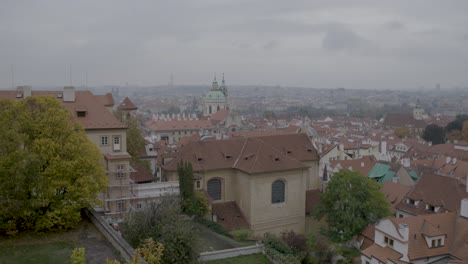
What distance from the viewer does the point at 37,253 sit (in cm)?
2225

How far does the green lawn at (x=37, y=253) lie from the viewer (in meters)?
21.4

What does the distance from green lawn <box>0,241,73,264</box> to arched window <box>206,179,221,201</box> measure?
21221 mm

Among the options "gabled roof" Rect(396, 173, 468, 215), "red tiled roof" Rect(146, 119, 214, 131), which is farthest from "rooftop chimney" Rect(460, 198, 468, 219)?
"red tiled roof" Rect(146, 119, 214, 131)

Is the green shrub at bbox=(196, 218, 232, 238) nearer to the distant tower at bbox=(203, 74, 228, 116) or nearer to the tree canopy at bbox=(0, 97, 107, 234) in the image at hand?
the tree canopy at bbox=(0, 97, 107, 234)

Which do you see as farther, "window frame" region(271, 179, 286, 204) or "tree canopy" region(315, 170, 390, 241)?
"window frame" region(271, 179, 286, 204)

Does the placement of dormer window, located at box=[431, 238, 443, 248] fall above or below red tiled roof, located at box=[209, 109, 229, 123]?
below

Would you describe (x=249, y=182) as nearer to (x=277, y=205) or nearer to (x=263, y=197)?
(x=263, y=197)

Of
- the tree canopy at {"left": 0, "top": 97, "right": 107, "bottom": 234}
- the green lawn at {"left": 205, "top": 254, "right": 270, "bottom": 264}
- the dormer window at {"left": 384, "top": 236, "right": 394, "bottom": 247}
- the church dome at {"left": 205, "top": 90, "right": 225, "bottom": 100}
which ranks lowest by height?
the green lawn at {"left": 205, "top": 254, "right": 270, "bottom": 264}

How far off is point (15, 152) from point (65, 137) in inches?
120

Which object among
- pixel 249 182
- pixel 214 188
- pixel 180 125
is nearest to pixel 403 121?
pixel 180 125

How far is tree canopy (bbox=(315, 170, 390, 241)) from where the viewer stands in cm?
3766

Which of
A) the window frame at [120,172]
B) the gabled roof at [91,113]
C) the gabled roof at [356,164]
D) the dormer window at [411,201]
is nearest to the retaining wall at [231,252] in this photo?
the window frame at [120,172]

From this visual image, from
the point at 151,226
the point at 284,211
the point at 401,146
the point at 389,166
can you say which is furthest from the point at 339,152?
the point at 151,226

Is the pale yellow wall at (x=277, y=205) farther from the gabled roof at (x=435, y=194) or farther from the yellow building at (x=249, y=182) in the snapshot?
the gabled roof at (x=435, y=194)
